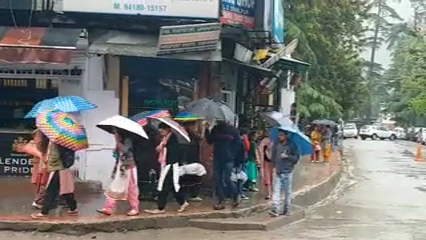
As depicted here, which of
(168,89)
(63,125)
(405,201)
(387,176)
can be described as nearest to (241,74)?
(168,89)

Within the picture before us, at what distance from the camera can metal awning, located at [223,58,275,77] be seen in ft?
52.6

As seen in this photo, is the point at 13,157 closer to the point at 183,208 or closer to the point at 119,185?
the point at 119,185

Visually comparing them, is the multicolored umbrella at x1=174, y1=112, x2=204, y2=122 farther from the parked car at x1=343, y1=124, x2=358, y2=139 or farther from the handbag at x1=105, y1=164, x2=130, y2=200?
the parked car at x1=343, y1=124, x2=358, y2=139

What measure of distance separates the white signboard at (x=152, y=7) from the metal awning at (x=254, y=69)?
118cm

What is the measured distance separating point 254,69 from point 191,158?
321cm

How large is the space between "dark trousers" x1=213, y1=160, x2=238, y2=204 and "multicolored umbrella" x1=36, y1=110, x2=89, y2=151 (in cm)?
259

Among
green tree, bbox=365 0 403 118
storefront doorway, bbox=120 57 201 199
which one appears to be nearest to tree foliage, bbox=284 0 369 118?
storefront doorway, bbox=120 57 201 199

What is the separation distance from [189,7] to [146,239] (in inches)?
202

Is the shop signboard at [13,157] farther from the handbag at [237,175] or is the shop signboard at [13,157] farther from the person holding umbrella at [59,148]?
the handbag at [237,175]

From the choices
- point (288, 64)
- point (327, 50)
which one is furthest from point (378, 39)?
point (288, 64)

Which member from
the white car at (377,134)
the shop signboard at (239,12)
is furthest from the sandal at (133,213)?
the white car at (377,134)

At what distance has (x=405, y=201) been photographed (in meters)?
18.4

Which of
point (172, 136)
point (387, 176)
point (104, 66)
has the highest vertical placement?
point (104, 66)

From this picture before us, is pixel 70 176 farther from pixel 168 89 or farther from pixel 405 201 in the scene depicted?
pixel 405 201
